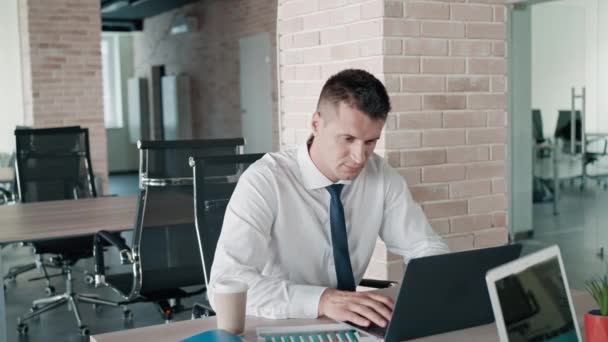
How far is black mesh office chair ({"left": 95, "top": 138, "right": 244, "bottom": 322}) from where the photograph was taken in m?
3.14

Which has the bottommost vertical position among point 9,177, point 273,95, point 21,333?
point 21,333

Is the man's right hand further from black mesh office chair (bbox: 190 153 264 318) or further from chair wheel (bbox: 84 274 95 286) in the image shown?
chair wheel (bbox: 84 274 95 286)

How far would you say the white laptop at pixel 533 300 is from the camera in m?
1.14

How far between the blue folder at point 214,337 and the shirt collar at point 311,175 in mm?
621

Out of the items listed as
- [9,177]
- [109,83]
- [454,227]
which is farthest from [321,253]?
[109,83]

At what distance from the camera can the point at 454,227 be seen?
299 centimetres

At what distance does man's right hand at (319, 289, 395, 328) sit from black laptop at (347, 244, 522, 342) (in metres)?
0.02

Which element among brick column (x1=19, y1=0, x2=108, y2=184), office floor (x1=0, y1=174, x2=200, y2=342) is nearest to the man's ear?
office floor (x1=0, y1=174, x2=200, y2=342)

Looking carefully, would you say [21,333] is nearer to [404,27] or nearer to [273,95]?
[404,27]

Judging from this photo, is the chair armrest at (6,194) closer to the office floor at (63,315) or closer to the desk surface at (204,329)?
the office floor at (63,315)

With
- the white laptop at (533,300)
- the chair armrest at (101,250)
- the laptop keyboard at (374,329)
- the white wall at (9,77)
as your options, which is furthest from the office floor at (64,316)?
the white wall at (9,77)

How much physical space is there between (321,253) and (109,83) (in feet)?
45.1

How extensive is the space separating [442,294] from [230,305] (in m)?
0.43

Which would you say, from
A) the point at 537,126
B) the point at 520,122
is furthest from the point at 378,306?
the point at 520,122
